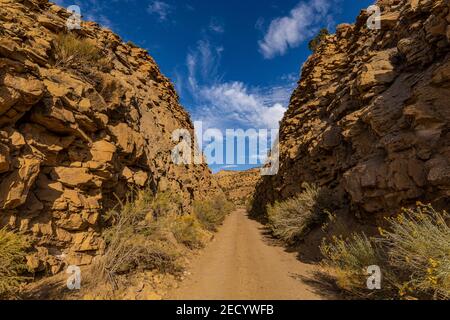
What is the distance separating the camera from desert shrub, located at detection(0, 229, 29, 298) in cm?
411

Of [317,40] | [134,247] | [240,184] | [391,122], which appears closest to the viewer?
[134,247]

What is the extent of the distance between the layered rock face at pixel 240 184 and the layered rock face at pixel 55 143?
169 ft

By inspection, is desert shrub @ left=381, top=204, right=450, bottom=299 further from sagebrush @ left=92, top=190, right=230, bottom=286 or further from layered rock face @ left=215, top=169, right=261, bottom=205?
layered rock face @ left=215, top=169, right=261, bottom=205

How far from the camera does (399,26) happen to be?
33.0 feet

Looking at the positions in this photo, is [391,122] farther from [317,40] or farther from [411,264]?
[317,40]

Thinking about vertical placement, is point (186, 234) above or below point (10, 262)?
below

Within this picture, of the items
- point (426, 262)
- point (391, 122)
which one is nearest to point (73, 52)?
point (391, 122)

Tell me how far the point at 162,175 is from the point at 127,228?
19.2ft

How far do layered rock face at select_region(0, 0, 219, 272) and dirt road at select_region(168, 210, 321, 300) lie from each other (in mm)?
2846

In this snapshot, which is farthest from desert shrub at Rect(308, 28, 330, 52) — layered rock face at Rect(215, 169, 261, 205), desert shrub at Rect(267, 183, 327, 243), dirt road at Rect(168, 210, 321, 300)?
layered rock face at Rect(215, 169, 261, 205)

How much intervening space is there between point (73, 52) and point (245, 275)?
9408 mm

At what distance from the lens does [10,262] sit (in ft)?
14.4
